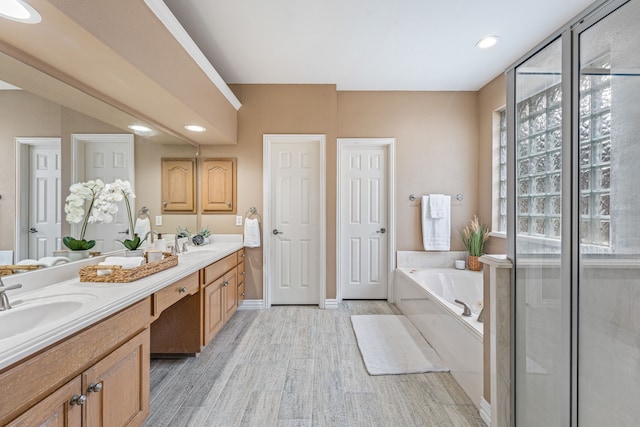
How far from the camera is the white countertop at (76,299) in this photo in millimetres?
843

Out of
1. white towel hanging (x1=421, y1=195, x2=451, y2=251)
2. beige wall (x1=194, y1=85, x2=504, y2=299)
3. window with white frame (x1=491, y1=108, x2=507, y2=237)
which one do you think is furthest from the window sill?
white towel hanging (x1=421, y1=195, x2=451, y2=251)

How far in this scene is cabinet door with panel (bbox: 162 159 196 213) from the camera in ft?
8.66

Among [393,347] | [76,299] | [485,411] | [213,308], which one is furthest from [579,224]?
[213,308]

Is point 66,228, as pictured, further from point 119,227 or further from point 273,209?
point 273,209

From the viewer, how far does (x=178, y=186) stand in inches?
113

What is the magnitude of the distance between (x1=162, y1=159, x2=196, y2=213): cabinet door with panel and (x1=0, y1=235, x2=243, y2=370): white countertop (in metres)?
0.97

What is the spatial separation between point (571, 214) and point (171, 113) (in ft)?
8.37

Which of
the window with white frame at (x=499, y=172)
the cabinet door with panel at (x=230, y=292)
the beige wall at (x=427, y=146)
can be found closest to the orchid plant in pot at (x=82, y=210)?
the cabinet door with panel at (x=230, y=292)

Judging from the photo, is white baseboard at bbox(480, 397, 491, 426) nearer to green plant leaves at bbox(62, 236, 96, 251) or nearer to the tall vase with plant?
the tall vase with plant

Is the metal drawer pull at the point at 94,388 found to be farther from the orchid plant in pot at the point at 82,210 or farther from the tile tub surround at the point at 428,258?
the tile tub surround at the point at 428,258

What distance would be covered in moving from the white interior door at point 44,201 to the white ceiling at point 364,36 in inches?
53.5

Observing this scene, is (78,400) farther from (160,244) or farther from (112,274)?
(160,244)

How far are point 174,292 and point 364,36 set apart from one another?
2.49 m

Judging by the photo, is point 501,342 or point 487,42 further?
point 487,42
